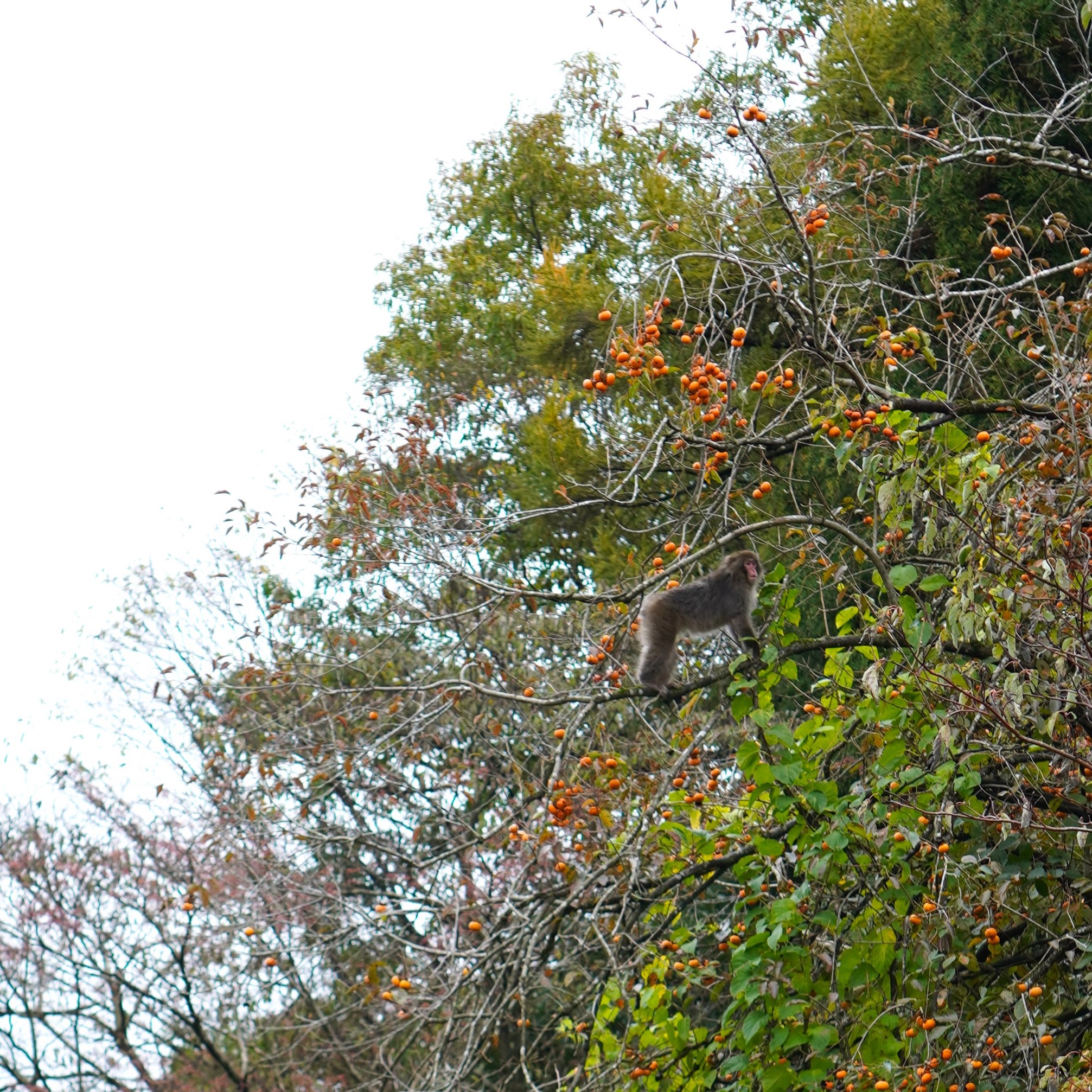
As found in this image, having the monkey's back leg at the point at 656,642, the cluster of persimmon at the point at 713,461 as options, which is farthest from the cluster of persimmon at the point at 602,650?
the monkey's back leg at the point at 656,642

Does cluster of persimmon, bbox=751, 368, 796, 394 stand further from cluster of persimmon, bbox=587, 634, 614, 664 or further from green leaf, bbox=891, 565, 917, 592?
cluster of persimmon, bbox=587, 634, 614, 664

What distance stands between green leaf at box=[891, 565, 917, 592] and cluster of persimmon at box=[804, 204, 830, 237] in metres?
1.14

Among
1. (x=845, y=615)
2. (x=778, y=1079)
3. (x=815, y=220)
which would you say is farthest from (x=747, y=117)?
(x=778, y=1079)

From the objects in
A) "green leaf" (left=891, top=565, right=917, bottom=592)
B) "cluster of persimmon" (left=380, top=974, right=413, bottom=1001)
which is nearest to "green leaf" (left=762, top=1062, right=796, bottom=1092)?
"cluster of persimmon" (left=380, top=974, right=413, bottom=1001)

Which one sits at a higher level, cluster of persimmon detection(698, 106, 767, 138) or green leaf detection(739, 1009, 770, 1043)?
cluster of persimmon detection(698, 106, 767, 138)

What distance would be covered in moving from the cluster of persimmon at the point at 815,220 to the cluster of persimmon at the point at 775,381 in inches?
18.3

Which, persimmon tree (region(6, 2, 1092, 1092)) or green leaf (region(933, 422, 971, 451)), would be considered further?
green leaf (region(933, 422, 971, 451))

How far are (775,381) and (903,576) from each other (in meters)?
0.80

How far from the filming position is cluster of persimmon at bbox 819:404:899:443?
14.3 ft

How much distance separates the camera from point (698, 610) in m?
6.56

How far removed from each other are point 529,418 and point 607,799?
631 cm

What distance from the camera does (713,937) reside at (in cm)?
643

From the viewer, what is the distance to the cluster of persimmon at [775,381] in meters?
4.56

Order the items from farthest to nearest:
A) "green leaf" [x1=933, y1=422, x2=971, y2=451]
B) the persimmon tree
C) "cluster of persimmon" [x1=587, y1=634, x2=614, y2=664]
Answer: "cluster of persimmon" [x1=587, y1=634, x2=614, y2=664] < "green leaf" [x1=933, y1=422, x2=971, y2=451] < the persimmon tree
